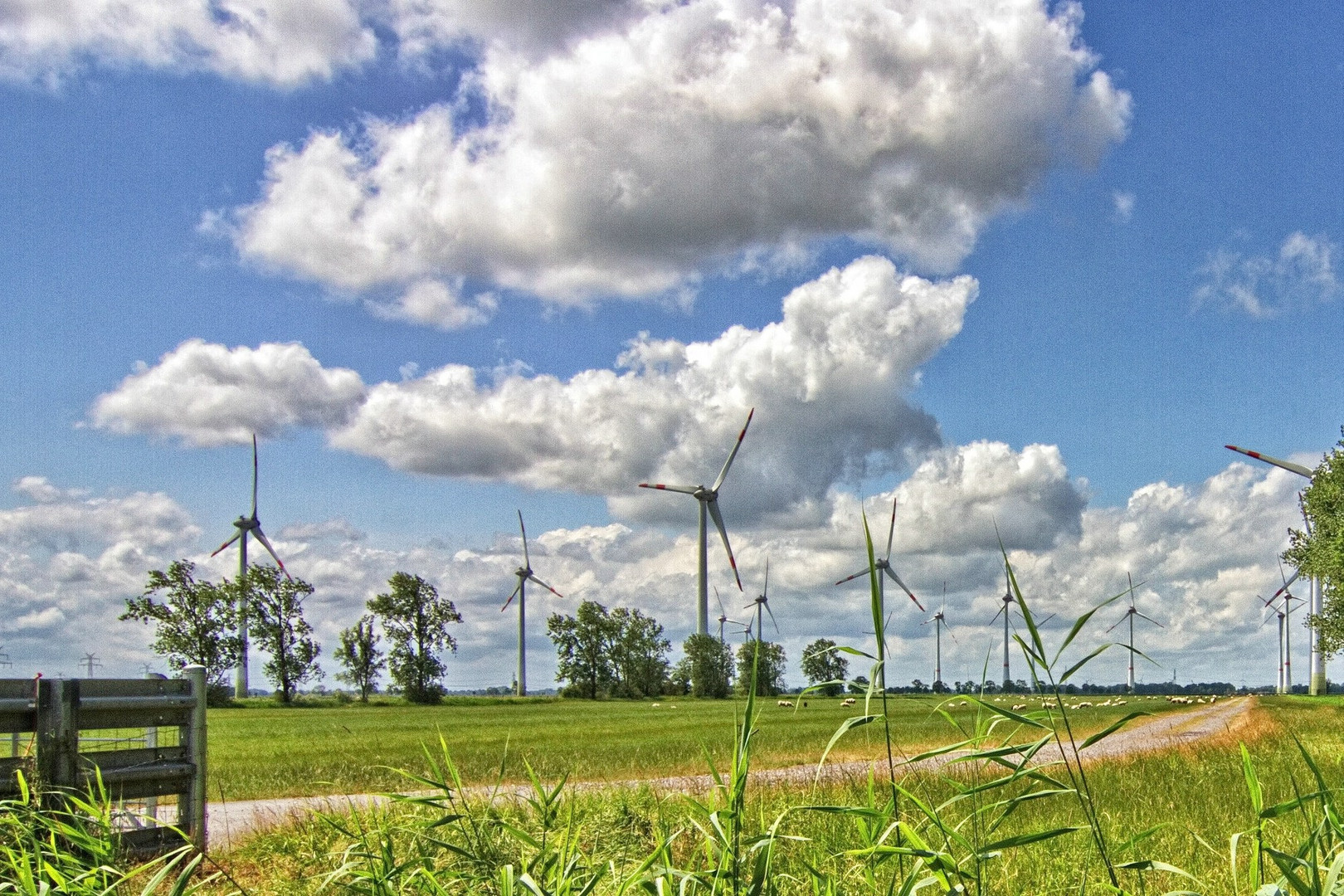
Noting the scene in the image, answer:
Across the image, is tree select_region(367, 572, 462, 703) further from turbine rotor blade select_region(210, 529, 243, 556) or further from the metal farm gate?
the metal farm gate

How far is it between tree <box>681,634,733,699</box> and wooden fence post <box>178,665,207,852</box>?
362 ft

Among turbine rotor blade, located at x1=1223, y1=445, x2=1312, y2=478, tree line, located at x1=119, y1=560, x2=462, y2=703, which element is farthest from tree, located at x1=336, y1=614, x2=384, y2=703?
turbine rotor blade, located at x1=1223, y1=445, x2=1312, y2=478

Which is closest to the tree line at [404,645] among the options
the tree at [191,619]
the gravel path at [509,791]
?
the tree at [191,619]

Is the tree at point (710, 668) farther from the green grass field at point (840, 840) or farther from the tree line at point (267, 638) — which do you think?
the green grass field at point (840, 840)

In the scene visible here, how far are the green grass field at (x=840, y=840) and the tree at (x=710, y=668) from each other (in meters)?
108

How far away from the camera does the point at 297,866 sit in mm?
9211

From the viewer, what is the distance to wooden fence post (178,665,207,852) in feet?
38.8

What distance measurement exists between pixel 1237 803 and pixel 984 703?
1149cm

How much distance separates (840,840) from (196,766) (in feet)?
22.7

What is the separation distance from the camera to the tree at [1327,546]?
68750 millimetres

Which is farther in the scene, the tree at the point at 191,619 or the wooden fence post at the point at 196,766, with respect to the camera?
the tree at the point at 191,619

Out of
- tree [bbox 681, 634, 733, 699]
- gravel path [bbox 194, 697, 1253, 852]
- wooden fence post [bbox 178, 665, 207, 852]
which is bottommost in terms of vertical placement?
tree [bbox 681, 634, 733, 699]

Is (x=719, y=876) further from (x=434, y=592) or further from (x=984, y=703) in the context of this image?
(x=434, y=592)

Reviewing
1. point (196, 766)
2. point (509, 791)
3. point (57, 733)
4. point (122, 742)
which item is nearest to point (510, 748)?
point (509, 791)
